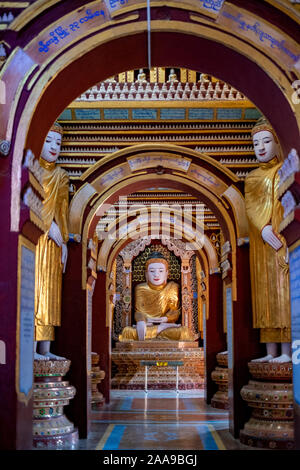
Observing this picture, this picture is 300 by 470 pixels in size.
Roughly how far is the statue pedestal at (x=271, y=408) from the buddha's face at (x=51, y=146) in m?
3.50

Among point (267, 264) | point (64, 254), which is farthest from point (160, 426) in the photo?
point (267, 264)

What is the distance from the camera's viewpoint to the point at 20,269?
161 inches

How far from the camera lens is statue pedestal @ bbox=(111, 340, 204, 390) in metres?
14.9

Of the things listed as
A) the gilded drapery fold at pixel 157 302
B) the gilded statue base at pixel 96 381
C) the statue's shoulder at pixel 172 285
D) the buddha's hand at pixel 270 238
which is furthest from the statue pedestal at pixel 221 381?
the statue's shoulder at pixel 172 285

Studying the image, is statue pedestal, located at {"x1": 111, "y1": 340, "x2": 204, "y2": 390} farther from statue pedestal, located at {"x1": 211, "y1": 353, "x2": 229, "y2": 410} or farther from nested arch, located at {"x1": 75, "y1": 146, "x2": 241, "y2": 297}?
nested arch, located at {"x1": 75, "y1": 146, "x2": 241, "y2": 297}

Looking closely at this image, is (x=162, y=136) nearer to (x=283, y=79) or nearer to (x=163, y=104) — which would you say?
(x=163, y=104)

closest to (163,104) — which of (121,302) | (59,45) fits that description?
(59,45)

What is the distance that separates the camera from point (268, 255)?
22.7 ft

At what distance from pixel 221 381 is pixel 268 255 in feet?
14.7

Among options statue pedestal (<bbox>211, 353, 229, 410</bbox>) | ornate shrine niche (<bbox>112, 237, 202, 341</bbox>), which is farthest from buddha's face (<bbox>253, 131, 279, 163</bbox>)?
ornate shrine niche (<bbox>112, 237, 202, 341</bbox>)

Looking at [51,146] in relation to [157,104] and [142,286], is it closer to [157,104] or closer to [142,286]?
[157,104]

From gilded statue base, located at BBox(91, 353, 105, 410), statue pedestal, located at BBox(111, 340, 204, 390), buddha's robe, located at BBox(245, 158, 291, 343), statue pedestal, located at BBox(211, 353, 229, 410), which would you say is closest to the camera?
buddha's robe, located at BBox(245, 158, 291, 343)

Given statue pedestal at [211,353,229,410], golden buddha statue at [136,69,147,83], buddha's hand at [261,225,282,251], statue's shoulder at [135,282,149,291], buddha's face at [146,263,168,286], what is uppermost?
golden buddha statue at [136,69,147,83]

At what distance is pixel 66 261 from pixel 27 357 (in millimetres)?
3515
